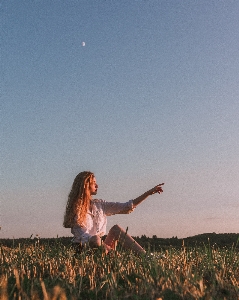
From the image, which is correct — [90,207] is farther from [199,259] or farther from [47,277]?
[47,277]

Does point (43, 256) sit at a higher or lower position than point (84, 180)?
lower

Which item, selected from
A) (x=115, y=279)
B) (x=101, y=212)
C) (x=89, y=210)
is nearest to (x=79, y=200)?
(x=89, y=210)

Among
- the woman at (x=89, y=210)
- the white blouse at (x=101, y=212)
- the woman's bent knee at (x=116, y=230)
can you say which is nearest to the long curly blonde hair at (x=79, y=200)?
the woman at (x=89, y=210)

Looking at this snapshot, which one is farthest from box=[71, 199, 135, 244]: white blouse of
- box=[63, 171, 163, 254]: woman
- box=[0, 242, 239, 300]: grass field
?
box=[0, 242, 239, 300]: grass field

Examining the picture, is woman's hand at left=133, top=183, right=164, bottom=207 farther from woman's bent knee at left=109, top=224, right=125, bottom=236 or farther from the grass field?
the grass field

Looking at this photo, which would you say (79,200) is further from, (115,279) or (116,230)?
(115,279)

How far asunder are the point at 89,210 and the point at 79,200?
0.46m

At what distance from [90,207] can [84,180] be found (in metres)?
0.59

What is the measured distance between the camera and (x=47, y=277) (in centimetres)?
449

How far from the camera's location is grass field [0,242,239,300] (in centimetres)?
346

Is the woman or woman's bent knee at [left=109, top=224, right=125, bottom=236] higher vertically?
the woman

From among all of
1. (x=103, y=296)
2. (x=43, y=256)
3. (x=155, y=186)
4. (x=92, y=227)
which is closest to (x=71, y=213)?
(x=92, y=227)

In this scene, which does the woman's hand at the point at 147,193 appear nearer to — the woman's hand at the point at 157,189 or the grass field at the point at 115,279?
the woman's hand at the point at 157,189

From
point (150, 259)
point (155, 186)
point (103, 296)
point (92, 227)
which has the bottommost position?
point (103, 296)
